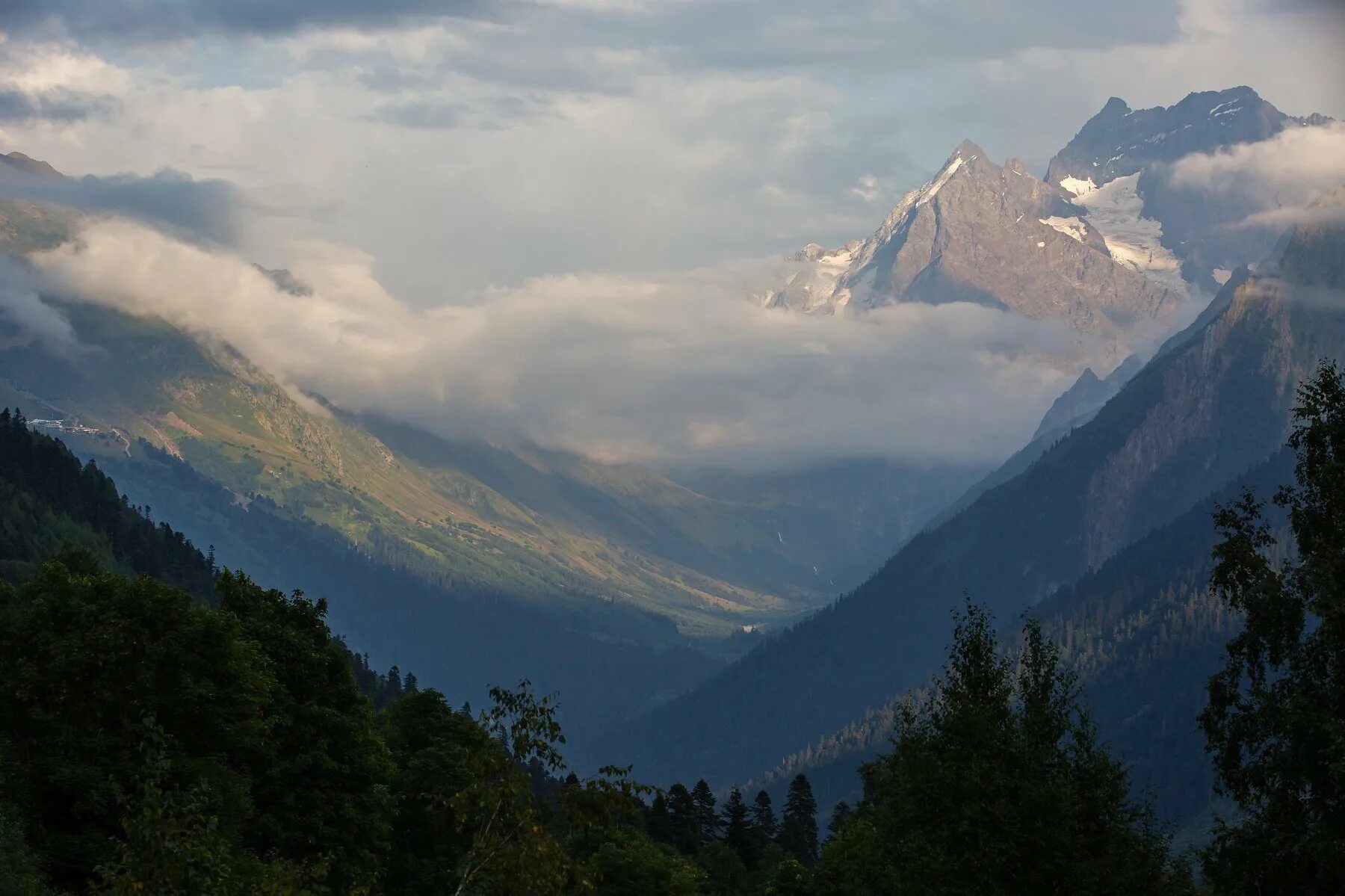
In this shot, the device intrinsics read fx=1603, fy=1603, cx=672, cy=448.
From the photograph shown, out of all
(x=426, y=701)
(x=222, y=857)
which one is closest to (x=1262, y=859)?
(x=222, y=857)

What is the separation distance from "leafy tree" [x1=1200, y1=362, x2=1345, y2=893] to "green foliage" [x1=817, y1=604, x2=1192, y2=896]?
1573 cm

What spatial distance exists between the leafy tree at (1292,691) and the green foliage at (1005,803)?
51.6 ft

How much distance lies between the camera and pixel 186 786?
2985 inches

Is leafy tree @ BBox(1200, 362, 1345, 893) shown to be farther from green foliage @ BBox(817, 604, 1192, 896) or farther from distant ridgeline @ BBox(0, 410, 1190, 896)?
distant ridgeline @ BBox(0, 410, 1190, 896)

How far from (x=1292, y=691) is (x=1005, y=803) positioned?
21024 mm

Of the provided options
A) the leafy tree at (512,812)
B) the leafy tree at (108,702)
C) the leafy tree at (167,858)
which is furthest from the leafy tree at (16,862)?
the leafy tree at (512,812)

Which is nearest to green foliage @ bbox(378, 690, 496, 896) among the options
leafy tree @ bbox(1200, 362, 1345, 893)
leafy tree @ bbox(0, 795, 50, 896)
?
leafy tree @ bbox(0, 795, 50, 896)

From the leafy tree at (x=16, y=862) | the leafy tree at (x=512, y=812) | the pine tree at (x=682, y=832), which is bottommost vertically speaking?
the leafy tree at (x=16, y=862)

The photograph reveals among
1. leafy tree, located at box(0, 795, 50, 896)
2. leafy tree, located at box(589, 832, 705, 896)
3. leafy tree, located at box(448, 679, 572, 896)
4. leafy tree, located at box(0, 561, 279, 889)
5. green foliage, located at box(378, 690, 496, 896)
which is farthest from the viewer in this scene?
leafy tree, located at box(589, 832, 705, 896)

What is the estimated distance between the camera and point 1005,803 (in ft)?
247

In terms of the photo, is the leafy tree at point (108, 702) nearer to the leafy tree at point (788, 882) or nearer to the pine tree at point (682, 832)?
the leafy tree at point (788, 882)

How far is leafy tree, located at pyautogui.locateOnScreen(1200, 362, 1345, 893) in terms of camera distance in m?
54.9

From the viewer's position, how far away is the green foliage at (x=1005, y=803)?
75.2 m

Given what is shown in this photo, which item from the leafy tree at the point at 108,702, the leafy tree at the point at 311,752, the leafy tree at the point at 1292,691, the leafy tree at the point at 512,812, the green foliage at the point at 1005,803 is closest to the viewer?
the leafy tree at the point at 512,812
